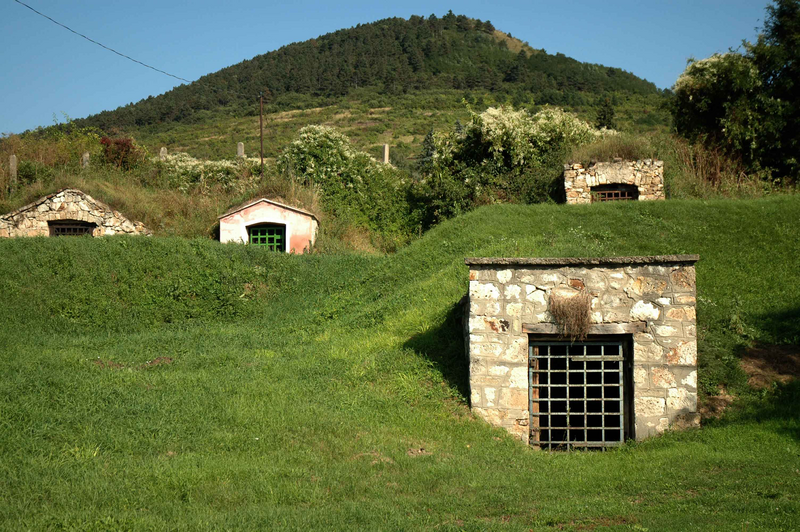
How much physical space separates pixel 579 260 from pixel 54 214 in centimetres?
1693

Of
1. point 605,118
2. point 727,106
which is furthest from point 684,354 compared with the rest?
point 605,118

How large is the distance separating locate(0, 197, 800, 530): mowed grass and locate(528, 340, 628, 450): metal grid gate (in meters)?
0.59

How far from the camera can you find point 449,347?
1075 centimetres

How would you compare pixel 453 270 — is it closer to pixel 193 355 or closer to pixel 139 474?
pixel 193 355

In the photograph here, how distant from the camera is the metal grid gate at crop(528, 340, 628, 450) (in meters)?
8.98

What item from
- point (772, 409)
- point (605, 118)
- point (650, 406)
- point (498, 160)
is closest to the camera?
point (650, 406)

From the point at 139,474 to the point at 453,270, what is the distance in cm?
899

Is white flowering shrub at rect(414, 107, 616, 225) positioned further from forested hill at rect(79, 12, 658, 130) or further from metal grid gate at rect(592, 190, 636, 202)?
forested hill at rect(79, 12, 658, 130)

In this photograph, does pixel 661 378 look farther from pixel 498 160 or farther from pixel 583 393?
pixel 498 160

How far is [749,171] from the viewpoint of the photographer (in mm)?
20000

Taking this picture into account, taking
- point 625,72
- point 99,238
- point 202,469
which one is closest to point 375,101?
point 625,72

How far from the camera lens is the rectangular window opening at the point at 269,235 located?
20344mm

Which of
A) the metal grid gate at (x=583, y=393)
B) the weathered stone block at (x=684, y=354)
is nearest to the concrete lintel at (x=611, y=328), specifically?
the metal grid gate at (x=583, y=393)

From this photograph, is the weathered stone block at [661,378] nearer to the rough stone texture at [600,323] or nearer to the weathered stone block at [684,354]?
the rough stone texture at [600,323]
